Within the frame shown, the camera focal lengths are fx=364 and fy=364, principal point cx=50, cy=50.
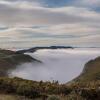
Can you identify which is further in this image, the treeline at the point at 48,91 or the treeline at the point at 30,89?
the treeline at the point at 30,89

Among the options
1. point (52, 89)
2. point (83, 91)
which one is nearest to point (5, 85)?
point (52, 89)

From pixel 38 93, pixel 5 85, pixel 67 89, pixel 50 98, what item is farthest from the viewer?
pixel 5 85

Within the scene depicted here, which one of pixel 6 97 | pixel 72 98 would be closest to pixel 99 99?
pixel 72 98

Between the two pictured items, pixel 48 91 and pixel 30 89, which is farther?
pixel 48 91

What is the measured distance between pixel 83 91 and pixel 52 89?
2.95 metres

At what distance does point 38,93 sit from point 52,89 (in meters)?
1.93

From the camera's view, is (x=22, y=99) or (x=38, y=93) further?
(x=38, y=93)

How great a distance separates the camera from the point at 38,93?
70.6 ft

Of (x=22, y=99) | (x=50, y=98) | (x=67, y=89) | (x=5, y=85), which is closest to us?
(x=50, y=98)

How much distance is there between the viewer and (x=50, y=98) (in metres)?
18.4

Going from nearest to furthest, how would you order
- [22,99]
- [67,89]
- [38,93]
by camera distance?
[22,99]
[38,93]
[67,89]

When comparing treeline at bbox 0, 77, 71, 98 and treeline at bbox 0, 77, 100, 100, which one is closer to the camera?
treeline at bbox 0, 77, 100, 100

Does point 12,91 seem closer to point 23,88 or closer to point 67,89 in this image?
point 23,88

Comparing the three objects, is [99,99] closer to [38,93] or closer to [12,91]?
[38,93]
